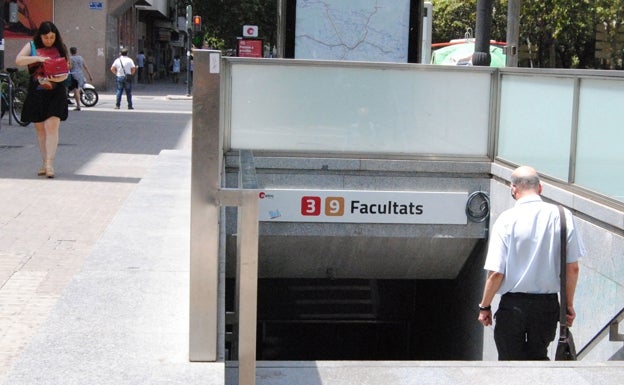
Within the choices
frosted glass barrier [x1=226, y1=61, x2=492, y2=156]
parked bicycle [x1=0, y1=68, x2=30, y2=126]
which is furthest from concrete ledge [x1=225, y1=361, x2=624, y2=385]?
parked bicycle [x1=0, y1=68, x2=30, y2=126]

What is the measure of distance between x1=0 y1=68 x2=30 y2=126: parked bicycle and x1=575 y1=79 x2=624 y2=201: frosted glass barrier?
13091 mm

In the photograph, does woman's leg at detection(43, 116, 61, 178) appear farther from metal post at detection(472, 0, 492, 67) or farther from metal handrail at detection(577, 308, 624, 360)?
metal handrail at detection(577, 308, 624, 360)

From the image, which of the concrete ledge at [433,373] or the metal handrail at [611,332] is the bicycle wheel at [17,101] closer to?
the metal handrail at [611,332]

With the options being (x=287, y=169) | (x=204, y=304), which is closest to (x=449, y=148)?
(x=287, y=169)

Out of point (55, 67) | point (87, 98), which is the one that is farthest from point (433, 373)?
point (87, 98)

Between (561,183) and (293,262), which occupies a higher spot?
(561,183)

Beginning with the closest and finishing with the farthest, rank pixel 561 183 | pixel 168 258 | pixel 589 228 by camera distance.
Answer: pixel 168 258
pixel 589 228
pixel 561 183

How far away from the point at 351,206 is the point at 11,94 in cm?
1159

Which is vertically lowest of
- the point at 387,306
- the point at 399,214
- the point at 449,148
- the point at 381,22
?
the point at 387,306

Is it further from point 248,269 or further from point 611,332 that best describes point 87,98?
point 248,269

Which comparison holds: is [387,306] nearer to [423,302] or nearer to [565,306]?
[423,302]

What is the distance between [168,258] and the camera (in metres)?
6.23

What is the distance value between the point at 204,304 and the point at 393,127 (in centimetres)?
569

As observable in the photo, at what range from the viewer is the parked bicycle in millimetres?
18978
